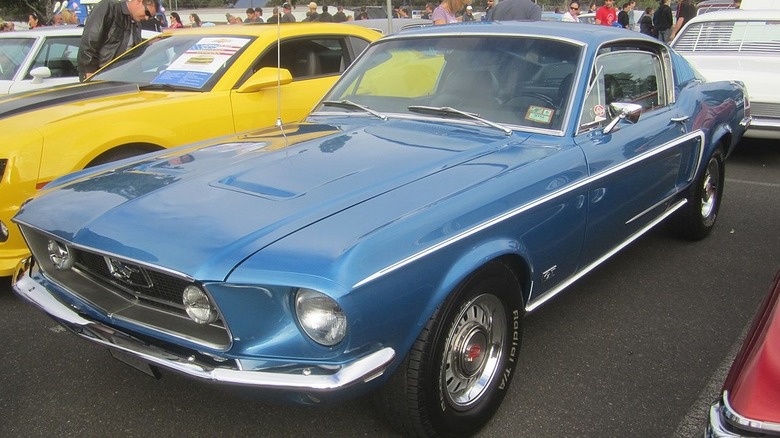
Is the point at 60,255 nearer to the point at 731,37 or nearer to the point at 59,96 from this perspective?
the point at 59,96

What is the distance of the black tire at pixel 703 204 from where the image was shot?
14.1 feet

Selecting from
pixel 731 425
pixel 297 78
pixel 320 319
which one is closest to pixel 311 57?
pixel 297 78

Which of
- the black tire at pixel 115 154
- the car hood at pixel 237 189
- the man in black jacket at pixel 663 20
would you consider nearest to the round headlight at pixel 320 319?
the car hood at pixel 237 189

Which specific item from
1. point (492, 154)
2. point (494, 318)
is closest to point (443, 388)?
point (494, 318)

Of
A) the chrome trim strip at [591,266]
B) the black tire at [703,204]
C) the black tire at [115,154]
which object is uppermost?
the black tire at [115,154]

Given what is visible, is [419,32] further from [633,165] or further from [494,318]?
[494,318]

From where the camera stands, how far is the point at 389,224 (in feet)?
6.81

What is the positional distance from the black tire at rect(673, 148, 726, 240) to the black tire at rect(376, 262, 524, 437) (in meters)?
2.31

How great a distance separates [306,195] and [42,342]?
190 centimetres

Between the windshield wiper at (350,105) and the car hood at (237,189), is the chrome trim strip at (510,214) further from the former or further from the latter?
the windshield wiper at (350,105)

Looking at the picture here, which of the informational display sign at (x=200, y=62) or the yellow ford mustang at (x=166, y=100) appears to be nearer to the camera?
the yellow ford mustang at (x=166, y=100)

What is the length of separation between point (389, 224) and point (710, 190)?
Result: 11.3ft

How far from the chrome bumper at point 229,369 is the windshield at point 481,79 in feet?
5.31

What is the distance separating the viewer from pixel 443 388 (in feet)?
7.49
